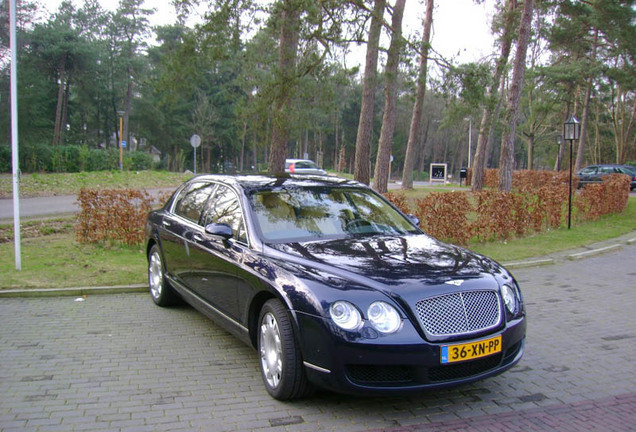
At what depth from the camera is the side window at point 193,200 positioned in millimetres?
5805

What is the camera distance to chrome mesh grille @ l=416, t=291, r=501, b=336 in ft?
11.7

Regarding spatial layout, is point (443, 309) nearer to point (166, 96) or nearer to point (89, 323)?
point (89, 323)

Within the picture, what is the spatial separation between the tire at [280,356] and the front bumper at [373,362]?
0.37 ft

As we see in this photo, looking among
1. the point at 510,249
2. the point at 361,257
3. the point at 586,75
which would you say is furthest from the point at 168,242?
the point at 586,75

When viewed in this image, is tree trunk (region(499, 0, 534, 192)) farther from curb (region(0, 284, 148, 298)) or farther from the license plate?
the license plate

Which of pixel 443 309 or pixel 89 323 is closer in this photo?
pixel 443 309

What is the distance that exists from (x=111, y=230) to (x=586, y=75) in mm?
37277

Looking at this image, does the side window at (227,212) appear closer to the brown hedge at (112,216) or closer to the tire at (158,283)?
the tire at (158,283)

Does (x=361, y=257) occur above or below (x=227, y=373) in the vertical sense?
above

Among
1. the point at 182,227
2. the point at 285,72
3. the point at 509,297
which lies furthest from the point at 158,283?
the point at 285,72

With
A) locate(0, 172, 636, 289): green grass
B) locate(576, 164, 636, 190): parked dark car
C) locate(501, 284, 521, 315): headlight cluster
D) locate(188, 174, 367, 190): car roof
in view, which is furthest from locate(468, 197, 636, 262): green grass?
locate(576, 164, 636, 190): parked dark car

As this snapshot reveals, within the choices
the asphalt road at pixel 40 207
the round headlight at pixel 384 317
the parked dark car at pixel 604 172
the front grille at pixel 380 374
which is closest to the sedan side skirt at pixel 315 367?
the front grille at pixel 380 374

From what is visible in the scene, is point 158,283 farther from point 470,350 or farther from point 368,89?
point 368,89

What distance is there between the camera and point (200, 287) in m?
5.35
